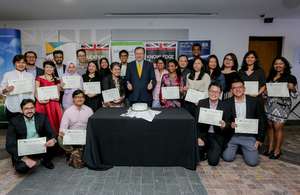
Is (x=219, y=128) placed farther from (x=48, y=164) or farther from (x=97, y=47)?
(x=97, y=47)

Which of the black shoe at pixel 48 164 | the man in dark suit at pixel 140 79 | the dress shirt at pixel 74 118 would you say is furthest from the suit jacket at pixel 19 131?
the man in dark suit at pixel 140 79

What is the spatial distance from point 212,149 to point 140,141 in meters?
1.21

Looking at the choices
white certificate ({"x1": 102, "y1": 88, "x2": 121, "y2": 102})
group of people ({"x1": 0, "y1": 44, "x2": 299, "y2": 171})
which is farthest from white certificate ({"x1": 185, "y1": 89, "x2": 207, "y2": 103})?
white certificate ({"x1": 102, "y1": 88, "x2": 121, "y2": 102})

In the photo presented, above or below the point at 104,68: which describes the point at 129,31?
above

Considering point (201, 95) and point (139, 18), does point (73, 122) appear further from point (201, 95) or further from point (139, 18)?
point (139, 18)

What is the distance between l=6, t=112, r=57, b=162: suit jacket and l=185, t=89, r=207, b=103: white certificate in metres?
2.31

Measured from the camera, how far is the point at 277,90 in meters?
3.27

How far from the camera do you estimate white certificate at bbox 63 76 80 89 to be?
3.50 m

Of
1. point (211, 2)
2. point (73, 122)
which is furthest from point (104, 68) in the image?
point (211, 2)

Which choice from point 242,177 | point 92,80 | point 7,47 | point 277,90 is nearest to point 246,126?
point 242,177

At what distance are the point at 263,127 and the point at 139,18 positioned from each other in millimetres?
4653

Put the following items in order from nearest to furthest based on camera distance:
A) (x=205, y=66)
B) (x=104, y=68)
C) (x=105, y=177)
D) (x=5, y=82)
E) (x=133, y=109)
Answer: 1. (x=105, y=177)
2. (x=133, y=109)
3. (x=5, y=82)
4. (x=205, y=66)
5. (x=104, y=68)

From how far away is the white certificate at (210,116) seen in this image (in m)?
2.80

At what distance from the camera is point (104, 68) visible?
14.0 feet
